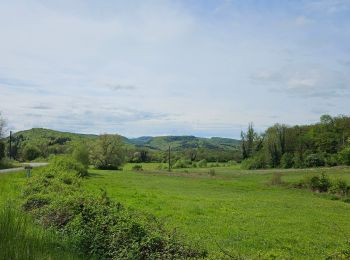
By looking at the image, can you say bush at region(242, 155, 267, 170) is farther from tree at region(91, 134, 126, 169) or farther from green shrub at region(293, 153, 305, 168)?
tree at region(91, 134, 126, 169)

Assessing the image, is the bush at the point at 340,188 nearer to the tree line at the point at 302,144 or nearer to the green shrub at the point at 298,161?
the tree line at the point at 302,144

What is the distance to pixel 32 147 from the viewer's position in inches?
4075

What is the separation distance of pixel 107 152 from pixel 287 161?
40.8 metres

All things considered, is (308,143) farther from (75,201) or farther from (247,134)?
(75,201)

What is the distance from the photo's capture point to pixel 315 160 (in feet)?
287

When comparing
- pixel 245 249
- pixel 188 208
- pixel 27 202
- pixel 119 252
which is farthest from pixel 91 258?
pixel 188 208

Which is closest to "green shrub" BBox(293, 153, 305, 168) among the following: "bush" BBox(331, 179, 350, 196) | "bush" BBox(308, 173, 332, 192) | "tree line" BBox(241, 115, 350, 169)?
"tree line" BBox(241, 115, 350, 169)

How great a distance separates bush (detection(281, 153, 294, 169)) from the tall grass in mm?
87283

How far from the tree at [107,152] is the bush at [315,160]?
40.7m

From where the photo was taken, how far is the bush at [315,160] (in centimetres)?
8699

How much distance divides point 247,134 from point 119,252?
4261 inches

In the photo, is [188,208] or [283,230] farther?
[188,208]

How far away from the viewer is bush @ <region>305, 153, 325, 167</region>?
86988 mm

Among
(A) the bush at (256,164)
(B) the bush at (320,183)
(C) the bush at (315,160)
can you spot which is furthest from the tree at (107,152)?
(B) the bush at (320,183)
